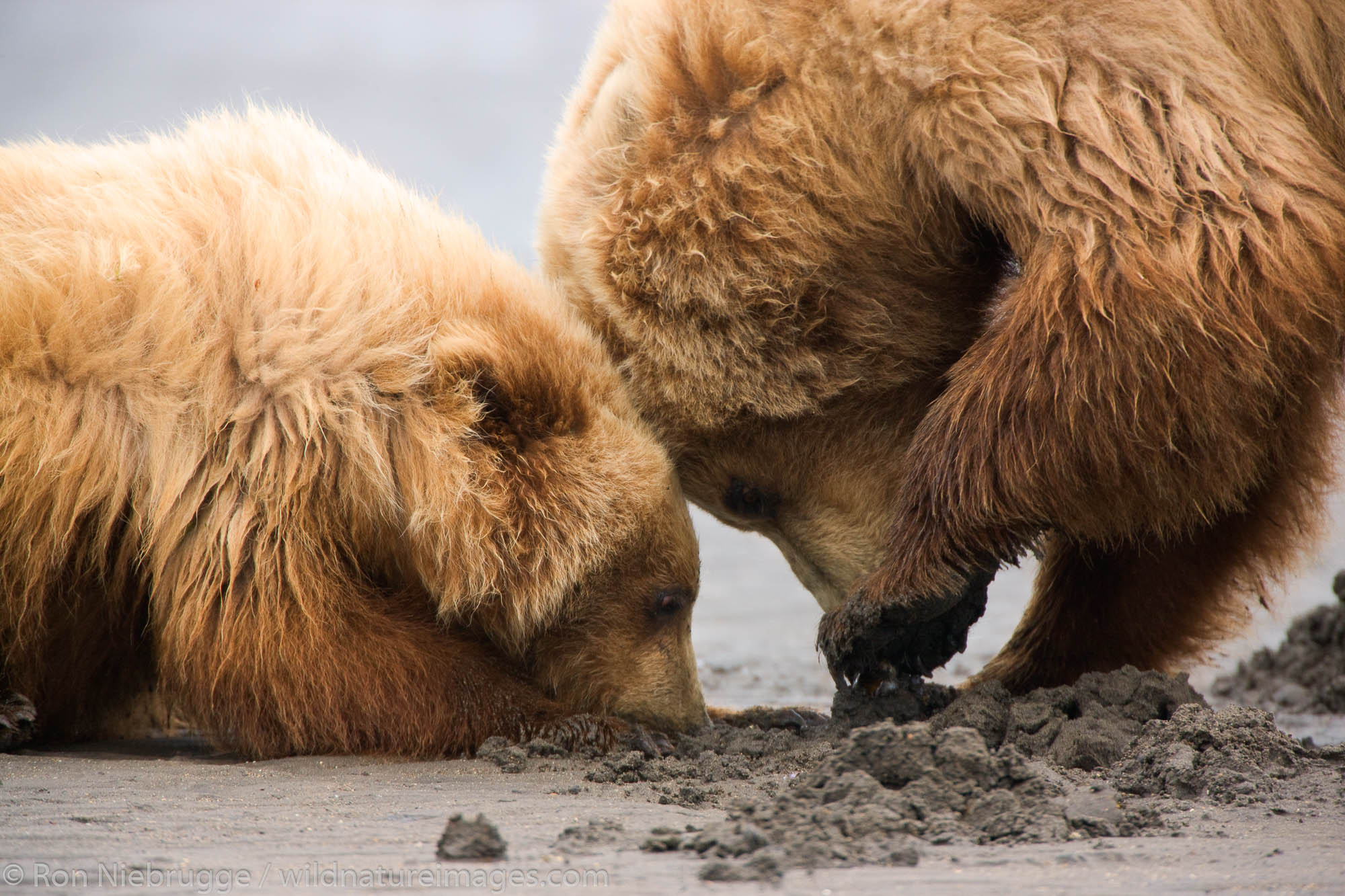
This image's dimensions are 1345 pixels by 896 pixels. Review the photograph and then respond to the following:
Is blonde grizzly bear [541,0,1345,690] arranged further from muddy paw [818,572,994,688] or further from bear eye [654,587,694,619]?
bear eye [654,587,694,619]

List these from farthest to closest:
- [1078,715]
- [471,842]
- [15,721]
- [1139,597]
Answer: [1139,597]
[15,721]
[1078,715]
[471,842]

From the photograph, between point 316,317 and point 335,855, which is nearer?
point 335,855

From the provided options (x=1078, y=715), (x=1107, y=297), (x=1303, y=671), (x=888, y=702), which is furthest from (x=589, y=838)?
(x=1303, y=671)

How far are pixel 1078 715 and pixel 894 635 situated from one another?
2.06ft

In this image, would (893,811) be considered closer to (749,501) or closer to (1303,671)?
(749,501)

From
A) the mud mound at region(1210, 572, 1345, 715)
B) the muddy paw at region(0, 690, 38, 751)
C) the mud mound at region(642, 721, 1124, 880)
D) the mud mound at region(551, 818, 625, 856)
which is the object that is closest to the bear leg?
the mud mound at region(1210, 572, 1345, 715)

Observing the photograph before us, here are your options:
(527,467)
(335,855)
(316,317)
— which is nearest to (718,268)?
(527,467)

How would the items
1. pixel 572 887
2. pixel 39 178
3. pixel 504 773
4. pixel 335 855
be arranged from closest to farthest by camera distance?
pixel 572 887 → pixel 335 855 → pixel 504 773 → pixel 39 178

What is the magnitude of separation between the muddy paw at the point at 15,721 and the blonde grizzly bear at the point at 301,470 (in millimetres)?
93

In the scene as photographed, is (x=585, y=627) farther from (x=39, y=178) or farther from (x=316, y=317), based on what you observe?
(x=39, y=178)

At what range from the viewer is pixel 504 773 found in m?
3.78

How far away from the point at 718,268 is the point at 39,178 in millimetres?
2341

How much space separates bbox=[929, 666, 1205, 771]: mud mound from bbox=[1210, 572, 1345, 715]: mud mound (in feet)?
5.35

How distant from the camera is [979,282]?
4535mm
